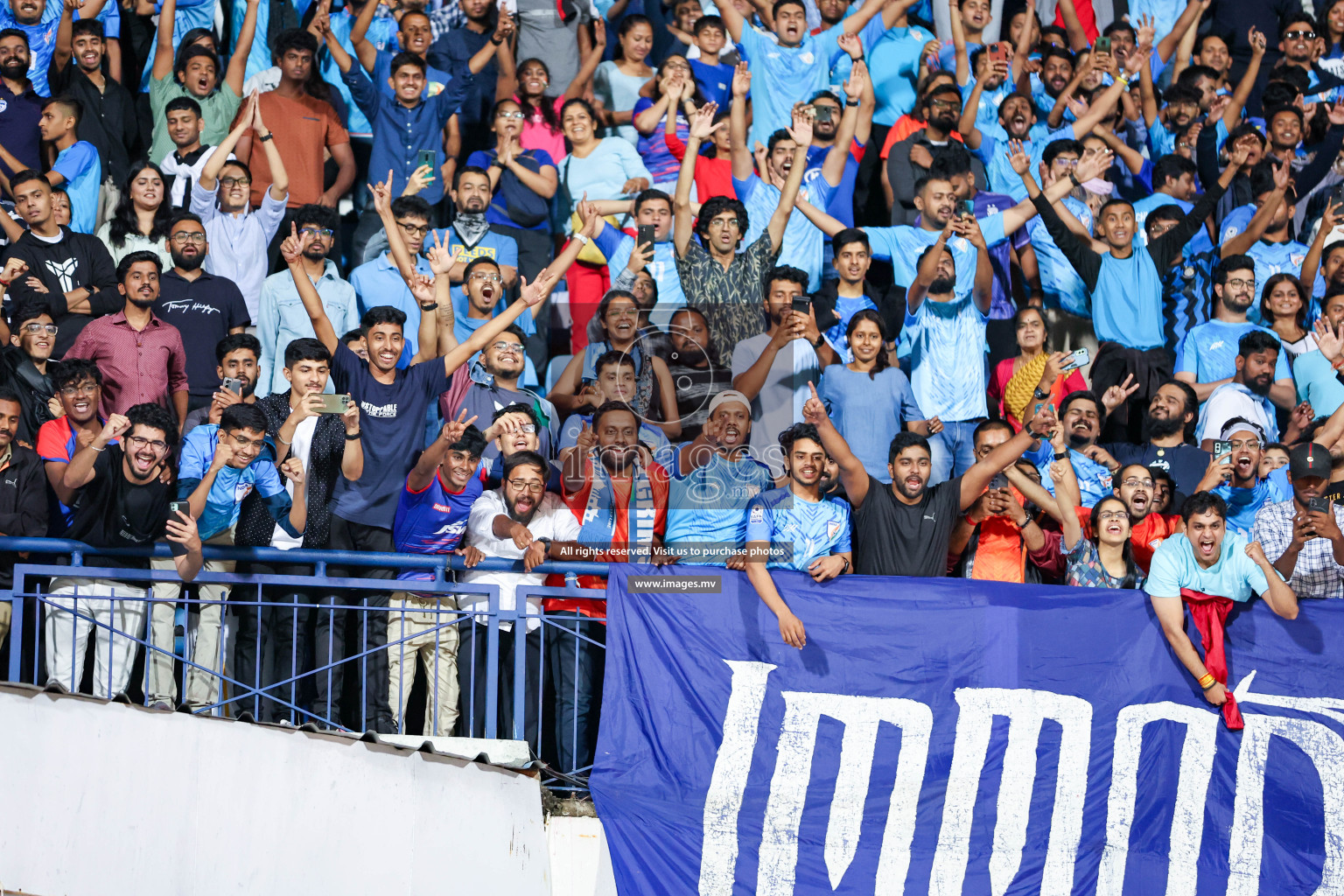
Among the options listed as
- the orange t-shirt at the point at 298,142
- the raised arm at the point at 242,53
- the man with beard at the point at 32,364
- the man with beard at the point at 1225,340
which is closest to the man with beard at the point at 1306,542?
the man with beard at the point at 1225,340

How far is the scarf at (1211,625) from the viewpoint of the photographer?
24.7 ft

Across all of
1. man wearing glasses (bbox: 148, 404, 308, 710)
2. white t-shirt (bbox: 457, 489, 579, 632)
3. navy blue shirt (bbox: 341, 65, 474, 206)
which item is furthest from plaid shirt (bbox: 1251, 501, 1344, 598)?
navy blue shirt (bbox: 341, 65, 474, 206)

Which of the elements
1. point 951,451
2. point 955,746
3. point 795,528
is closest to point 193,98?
point 795,528

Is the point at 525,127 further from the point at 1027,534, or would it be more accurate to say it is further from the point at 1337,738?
the point at 1337,738

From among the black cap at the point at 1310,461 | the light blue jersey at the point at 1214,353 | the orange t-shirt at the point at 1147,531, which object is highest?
the light blue jersey at the point at 1214,353

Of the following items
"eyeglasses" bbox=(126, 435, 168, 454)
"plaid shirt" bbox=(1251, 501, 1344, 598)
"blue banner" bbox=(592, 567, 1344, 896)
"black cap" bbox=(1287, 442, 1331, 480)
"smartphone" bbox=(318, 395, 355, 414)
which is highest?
"smartphone" bbox=(318, 395, 355, 414)

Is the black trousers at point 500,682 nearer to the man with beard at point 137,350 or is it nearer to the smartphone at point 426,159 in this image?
the man with beard at point 137,350

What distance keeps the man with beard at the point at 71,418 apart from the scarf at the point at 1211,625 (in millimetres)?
5964

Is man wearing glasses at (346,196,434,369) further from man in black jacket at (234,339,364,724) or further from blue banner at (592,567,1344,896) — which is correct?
blue banner at (592,567,1344,896)

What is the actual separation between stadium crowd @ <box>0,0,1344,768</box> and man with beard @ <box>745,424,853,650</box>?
1.0 inches

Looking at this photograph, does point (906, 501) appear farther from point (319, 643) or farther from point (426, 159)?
point (426, 159)

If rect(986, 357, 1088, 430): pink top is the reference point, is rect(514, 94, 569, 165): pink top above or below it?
above

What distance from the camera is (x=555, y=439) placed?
28.5 feet

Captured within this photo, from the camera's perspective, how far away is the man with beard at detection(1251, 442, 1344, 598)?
754 cm
